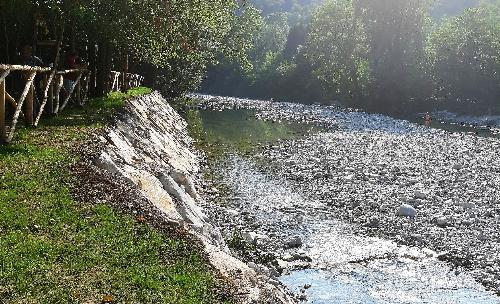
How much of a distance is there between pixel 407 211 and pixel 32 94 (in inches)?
523

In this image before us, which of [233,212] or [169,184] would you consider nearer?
[169,184]

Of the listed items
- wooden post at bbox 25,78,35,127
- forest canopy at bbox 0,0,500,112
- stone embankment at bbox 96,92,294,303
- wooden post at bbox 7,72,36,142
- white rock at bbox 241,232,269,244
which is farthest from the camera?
forest canopy at bbox 0,0,500,112

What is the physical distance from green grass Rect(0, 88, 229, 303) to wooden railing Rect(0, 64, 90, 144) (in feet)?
7.63

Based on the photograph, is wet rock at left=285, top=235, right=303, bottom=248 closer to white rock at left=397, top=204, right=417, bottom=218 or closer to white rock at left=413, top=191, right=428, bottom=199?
white rock at left=397, top=204, right=417, bottom=218

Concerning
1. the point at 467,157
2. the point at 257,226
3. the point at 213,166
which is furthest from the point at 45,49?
the point at 467,157

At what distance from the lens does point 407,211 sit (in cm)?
1911

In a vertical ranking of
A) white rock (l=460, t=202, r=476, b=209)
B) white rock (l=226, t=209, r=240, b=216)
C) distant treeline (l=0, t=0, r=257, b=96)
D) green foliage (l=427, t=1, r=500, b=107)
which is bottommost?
white rock (l=226, t=209, r=240, b=216)

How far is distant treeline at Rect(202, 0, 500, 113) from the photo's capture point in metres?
91.7

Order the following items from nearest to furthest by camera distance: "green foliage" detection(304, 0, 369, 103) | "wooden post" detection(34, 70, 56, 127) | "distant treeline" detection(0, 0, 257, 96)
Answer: "wooden post" detection(34, 70, 56, 127) → "distant treeline" detection(0, 0, 257, 96) → "green foliage" detection(304, 0, 369, 103)

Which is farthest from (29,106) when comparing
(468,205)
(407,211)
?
(468,205)

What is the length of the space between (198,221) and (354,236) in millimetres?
5436

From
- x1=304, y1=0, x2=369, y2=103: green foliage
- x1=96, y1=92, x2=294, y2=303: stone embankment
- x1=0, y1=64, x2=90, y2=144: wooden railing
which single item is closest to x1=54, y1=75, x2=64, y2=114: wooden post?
x1=0, y1=64, x2=90, y2=144: wooden railing

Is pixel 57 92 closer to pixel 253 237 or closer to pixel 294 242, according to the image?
pixel 253 237

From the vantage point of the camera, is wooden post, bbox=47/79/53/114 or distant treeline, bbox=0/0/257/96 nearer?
wooden post, bbox=47/79/53/114
